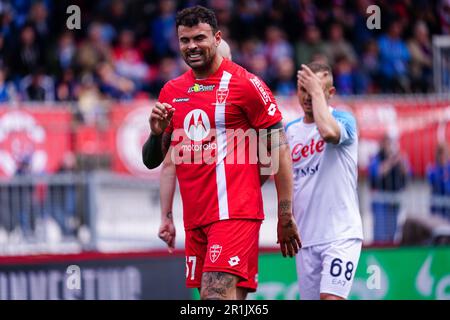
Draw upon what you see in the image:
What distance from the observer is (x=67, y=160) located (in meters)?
13.5

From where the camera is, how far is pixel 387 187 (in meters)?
14.6

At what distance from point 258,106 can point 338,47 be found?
11781mm

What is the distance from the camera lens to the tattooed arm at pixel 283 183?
7.49 metres

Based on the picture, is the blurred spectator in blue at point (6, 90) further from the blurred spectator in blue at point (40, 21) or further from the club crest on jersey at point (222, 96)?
the club crest on jersey at point (222, 96)

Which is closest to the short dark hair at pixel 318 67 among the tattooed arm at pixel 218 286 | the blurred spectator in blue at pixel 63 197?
the tattooed arm at pixel 218 286

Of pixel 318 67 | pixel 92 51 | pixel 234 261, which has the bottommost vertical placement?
pixel 234 261

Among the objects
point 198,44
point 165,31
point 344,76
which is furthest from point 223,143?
point 165,31

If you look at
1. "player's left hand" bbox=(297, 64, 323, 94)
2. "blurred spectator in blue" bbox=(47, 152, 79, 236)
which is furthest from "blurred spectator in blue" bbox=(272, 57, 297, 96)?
"player's left hand" bbox=(297, 64, 323, 94)

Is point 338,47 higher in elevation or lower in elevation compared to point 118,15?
lower

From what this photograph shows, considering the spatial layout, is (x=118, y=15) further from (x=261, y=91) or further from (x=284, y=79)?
(x=261, y=91)

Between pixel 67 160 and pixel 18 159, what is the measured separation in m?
0.72

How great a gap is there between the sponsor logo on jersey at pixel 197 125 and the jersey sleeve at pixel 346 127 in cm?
134

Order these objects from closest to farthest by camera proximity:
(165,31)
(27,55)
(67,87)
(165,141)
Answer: (165,141) < (27,55) < (67,87) < (165,31)

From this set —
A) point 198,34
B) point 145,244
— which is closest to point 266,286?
point 145,244
